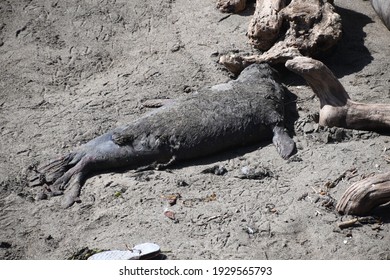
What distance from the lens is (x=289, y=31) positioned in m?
6.77

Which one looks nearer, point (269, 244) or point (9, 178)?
point (269, 244)

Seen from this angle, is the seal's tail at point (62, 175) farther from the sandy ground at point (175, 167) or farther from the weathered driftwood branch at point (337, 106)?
the weathered driftwood branch at point (337, 106)

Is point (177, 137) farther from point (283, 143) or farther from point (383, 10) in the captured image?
point (383, 10)

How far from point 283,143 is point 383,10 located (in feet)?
8.53

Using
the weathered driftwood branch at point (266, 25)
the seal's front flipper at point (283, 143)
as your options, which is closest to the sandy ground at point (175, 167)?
the seal's front flipper at point (283, 143)

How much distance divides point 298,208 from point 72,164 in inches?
77.1

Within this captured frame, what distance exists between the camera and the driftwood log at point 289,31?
661 cm

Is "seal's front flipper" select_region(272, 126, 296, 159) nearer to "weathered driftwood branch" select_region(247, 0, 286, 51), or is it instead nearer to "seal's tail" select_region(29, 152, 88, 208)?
"weathered driftwood branch" select_region(247, 0, 286, 51)

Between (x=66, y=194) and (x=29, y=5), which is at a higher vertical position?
(x=29, y=5)

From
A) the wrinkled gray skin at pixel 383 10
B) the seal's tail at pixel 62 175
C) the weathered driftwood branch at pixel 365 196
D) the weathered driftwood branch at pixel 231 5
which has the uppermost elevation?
the weathered driftwood branch at pixel 231 5

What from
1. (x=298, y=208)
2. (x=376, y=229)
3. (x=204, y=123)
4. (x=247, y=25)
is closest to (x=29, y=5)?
(x=247, y=25)

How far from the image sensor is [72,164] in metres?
5.64

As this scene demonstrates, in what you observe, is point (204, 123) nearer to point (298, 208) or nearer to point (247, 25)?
point (298, 208)

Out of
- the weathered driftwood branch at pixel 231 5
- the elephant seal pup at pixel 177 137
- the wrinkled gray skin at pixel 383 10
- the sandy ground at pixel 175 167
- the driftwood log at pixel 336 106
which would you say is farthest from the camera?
the weathered driftwood branch at pixel 231 5
